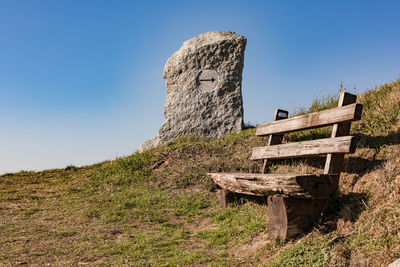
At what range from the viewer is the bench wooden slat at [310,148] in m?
5.05

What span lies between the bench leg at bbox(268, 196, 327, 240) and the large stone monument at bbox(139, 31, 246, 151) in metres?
7.80

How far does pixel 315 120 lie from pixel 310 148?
22.3 inches

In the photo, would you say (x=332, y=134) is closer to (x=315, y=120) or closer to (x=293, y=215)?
(x=315, y=120)

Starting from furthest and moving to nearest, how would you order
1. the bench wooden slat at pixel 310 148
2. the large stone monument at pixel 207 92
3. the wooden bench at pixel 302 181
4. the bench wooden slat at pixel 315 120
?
the large stone monument at pixel 207 92 < the bench wooden slat at pixel 315 120 < the bench wooden slat at pixel 310 148 < the wooden bench at pixel 302 181

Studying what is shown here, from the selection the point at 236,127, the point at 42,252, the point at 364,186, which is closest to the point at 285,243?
the point at 364,186

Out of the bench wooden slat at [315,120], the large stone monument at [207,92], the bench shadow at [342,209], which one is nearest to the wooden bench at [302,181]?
the bench wooden slat at [315,120]

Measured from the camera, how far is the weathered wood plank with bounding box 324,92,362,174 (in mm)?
5195

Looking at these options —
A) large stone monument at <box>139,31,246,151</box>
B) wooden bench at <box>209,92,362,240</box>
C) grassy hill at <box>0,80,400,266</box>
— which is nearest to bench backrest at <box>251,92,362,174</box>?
wooden bench at <box>209,92,362,240</box>

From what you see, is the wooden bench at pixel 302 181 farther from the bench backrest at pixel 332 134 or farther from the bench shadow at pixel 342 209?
the bench shadow at pixel 342 209

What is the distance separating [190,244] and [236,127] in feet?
24.1

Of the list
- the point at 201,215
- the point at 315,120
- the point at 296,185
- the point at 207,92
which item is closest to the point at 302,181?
the point at 296,185

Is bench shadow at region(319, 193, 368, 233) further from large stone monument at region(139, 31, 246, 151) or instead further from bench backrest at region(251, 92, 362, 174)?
large stone monument at region(139, 31, 246, 151)

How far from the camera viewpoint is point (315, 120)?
6020 mm

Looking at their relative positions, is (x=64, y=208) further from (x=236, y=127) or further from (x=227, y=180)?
(x=236, y=127)
